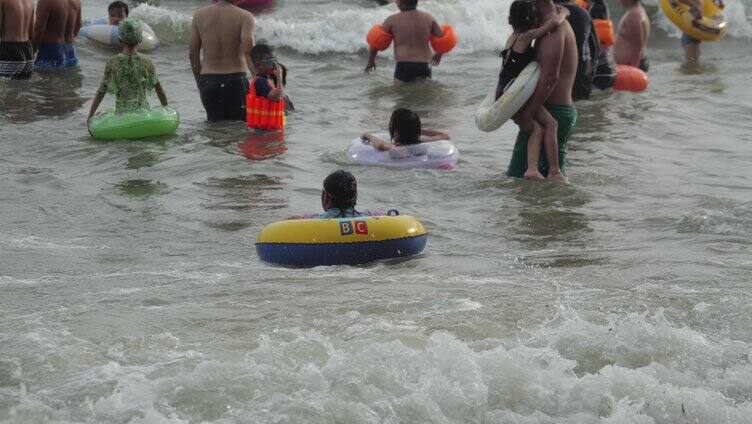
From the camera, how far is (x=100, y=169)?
9.76m

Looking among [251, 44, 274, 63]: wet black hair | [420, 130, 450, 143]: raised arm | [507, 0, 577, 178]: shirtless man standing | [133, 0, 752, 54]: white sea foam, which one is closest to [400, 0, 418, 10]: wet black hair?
[251, 44, 274, 63]: wet black hair

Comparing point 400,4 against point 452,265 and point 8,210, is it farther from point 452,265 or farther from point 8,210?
point 452,265

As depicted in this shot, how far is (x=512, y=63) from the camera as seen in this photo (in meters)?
8.49

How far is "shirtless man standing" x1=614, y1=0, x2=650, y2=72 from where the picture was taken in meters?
13.8

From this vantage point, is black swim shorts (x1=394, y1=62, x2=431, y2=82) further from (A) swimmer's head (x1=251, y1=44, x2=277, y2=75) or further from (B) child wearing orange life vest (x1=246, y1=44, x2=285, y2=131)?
(A) swimmer's head (x1=251, y1=44, x2=277, y2=75)

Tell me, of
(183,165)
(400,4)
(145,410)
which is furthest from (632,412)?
(400,4)

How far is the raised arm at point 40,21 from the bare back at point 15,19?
45 centimetres

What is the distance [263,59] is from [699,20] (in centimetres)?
827

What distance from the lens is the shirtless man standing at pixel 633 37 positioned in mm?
13836

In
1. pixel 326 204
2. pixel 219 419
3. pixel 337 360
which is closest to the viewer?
pixel 219 419

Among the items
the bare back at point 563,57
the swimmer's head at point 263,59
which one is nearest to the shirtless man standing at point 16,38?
the swimmer's head at point 263,59

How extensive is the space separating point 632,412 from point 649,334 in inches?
27.5

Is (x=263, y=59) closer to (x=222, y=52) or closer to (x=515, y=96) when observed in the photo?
(x=222, y=52)

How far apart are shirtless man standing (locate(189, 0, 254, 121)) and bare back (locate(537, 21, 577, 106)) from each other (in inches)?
130
